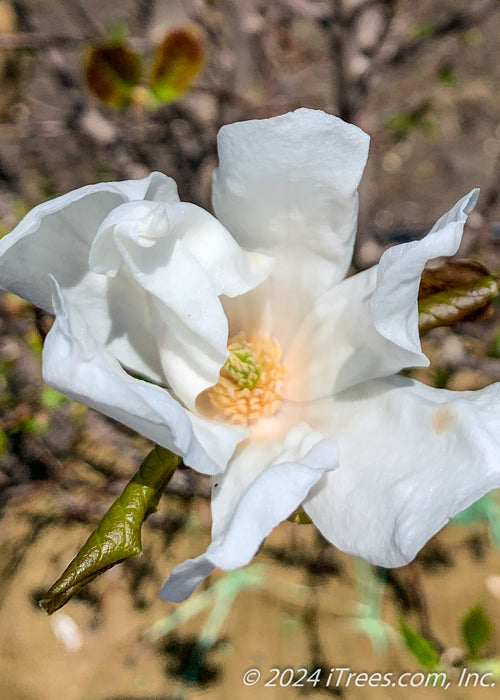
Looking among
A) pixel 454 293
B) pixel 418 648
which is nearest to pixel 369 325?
pixel 454 293

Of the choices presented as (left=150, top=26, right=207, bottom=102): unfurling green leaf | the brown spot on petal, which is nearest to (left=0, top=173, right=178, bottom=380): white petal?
the brown spot on petal

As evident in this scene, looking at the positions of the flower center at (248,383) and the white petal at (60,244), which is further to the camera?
the flower center at (248,383)

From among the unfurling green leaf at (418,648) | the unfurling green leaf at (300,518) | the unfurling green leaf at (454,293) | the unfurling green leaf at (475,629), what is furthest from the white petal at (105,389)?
the unfurling green leaf at (475,629)

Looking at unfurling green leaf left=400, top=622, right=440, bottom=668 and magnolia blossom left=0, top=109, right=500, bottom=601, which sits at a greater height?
magnolia blossom left=0, top=109, right=500, bottom=601

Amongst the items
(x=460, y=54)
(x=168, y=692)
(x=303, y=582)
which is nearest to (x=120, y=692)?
(x=168, y=692)

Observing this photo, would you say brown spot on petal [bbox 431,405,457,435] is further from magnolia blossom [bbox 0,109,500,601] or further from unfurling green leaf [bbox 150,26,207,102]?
unfurling green leaf [bbox 150,26,207,102]

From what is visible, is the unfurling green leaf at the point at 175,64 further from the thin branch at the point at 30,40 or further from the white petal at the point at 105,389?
the white petal at the point at 105,389
